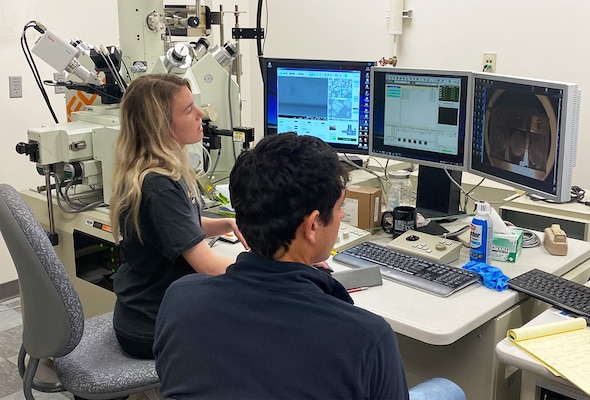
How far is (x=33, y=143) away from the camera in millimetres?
2320

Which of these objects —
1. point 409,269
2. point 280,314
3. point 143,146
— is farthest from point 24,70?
point 280,314

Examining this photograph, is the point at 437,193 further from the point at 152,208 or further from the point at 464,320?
the point at 152,208

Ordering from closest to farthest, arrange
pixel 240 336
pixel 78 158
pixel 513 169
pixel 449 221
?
pixel 240 336 → pixel 513 169 → pixel 449 221 → pixel 78 158

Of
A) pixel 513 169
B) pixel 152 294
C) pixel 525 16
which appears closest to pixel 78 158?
pixel 152 294

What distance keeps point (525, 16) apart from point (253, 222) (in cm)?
274

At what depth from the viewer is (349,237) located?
6.66 ft

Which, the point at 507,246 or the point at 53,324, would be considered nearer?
the point at 53,324

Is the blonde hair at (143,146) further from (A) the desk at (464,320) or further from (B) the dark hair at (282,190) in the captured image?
(B) the dark hair at (282,190)

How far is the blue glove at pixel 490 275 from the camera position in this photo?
1689 mm

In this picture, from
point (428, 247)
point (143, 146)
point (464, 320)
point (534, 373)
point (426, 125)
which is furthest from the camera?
point (426, 125)

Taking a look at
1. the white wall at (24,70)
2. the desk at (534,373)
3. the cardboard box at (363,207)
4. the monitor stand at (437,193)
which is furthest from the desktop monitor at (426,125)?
the white wall at (24,70)

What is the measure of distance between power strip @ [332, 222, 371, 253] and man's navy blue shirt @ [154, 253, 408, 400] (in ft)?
3.15

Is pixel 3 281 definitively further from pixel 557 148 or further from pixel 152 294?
pixel 557 148

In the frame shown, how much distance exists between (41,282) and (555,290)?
1.29 meters
